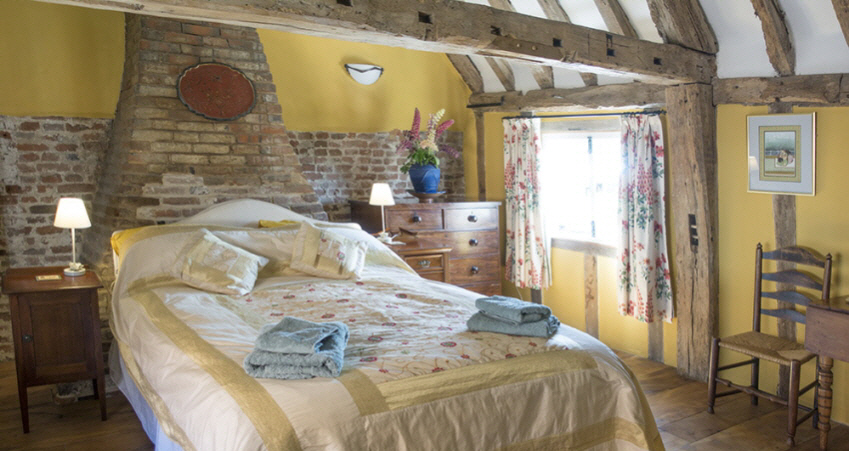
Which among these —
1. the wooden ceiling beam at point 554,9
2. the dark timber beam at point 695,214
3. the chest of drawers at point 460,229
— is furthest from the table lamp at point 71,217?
the dark timber beam at point 695,214

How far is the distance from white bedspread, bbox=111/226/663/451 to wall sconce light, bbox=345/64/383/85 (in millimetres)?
2697

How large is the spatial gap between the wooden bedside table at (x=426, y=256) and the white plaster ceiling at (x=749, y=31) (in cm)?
178

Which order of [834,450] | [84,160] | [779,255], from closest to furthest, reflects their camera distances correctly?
[834,450] → [779,255] → [84,160]

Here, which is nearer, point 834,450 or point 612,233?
point 834,450

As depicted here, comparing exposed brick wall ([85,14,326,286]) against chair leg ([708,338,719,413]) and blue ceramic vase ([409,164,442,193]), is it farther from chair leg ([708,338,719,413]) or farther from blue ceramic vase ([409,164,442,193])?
chair leg ([708,338,719,413])

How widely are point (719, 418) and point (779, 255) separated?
102 cm

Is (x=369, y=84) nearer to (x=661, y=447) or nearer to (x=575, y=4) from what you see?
(x=575, y=4)

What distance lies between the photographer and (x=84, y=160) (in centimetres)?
479

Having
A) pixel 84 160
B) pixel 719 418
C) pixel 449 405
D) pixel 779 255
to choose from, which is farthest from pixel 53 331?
pixel 779 255

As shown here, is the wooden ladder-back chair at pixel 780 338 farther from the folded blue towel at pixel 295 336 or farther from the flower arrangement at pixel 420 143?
the flower arrangement at pixel 420 143

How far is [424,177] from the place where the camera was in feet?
18.2

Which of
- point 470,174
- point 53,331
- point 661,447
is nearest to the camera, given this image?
point 661,447

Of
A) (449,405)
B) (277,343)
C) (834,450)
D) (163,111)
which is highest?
(163,111)

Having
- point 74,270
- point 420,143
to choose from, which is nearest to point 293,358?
point 74,270
